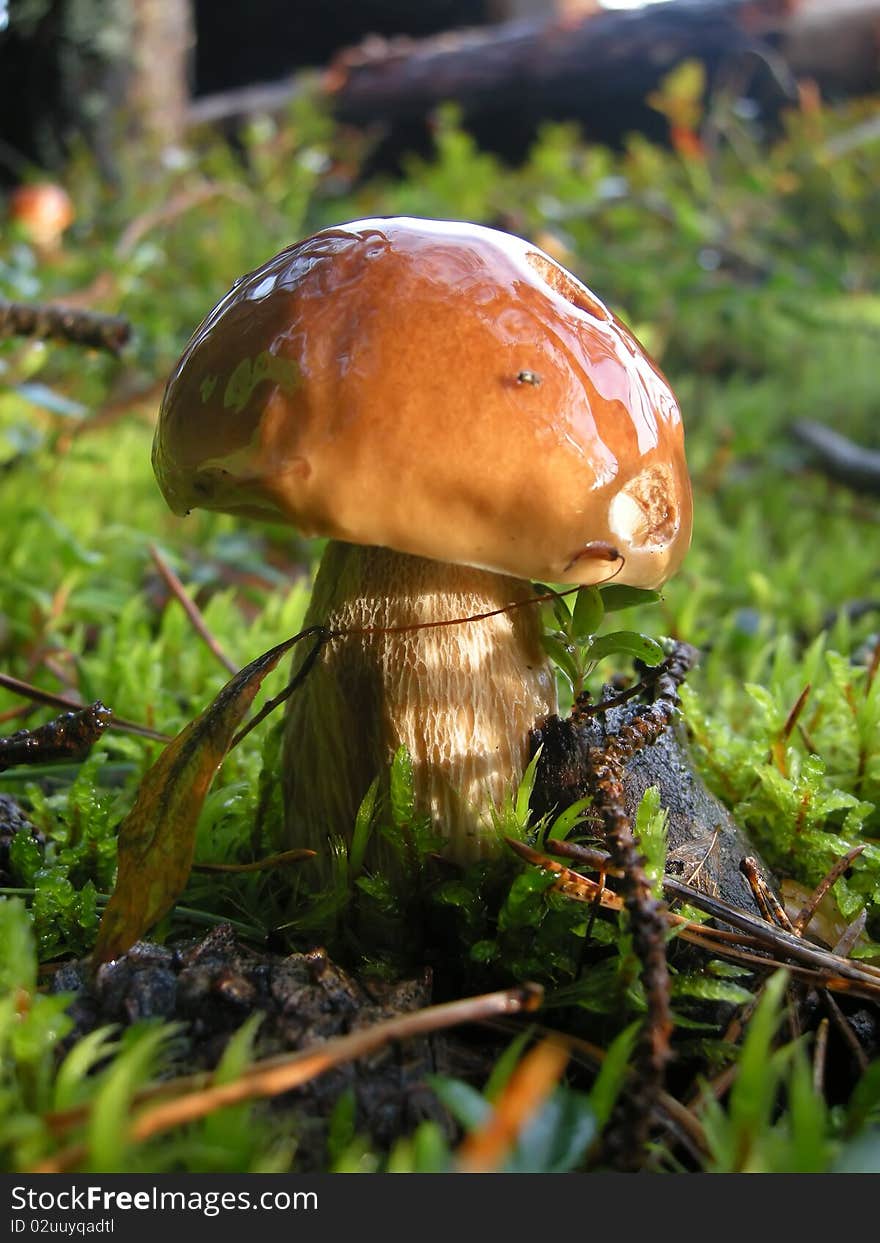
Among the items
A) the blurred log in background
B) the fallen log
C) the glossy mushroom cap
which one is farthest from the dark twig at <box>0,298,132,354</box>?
the fallen log

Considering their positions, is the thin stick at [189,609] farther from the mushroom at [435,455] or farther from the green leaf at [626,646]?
the green leaf at [626,646]

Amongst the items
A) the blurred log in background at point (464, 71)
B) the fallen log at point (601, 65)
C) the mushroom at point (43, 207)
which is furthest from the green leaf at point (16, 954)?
the fallen log at point (601, 65)

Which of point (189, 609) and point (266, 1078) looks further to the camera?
point (189, 609)

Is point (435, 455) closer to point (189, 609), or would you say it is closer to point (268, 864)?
point (268, 864)

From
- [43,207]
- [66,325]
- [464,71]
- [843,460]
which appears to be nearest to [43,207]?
[43,207]

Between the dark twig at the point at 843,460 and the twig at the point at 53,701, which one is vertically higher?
the dark twig at the point at 843,460

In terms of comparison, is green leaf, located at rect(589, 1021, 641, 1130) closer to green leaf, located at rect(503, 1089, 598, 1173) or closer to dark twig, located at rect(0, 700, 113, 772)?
green leaf, located at rect(503, 1089, 598, 1173)

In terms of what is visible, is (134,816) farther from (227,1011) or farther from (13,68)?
(13,68)
